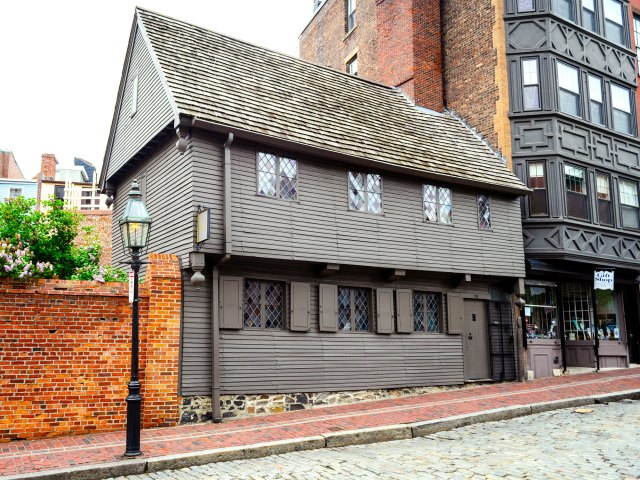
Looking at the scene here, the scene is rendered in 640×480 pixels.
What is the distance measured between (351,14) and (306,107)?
39.1ft

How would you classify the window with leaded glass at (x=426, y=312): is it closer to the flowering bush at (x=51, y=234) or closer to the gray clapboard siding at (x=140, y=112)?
the flowering bush at (x=51, y=234)

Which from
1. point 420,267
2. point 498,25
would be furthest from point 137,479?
point 498,25

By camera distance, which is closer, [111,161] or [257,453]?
[257,453]

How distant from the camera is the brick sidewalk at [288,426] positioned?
8.76 metres

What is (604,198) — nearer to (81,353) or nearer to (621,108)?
(621,108)

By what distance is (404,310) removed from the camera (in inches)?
604

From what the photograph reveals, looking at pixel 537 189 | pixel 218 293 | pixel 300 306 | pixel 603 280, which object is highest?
pixel 537 189

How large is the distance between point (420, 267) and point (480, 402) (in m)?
3.59

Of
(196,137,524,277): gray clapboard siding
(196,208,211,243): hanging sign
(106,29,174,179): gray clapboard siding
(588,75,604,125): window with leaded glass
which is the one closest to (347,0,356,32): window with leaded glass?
(588,75,604,125): window with leaded glass

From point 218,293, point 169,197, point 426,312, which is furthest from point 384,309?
point 169,197

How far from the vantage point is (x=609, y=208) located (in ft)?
65.6

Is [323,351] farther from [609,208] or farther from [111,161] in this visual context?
[609,208]

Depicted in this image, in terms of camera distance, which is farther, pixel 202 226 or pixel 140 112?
pixel 140 112

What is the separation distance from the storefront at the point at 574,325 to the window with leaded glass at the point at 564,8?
8.09 metres
